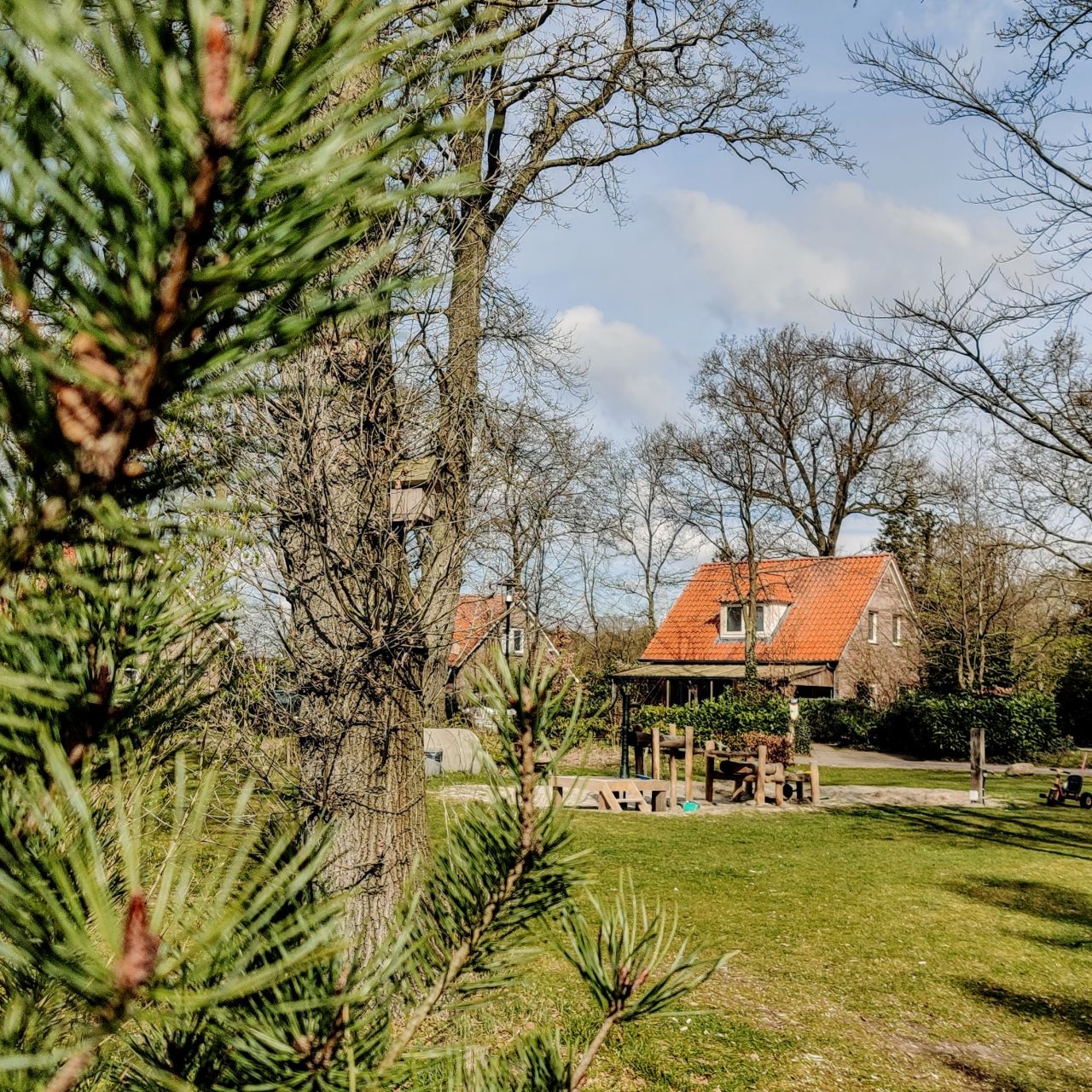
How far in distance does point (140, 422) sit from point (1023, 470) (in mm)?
11573

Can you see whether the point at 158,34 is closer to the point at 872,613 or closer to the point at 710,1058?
the point at 710,1058

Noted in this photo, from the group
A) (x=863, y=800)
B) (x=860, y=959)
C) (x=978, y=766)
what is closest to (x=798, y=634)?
(x=863, y=800)

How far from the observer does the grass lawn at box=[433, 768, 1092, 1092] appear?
5184mm

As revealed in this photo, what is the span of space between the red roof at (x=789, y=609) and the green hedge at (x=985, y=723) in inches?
171

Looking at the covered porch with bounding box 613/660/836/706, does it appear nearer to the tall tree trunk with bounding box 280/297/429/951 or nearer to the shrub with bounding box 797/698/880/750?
the shrub with bounding box 797/698/880/750

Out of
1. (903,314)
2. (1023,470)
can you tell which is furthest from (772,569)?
(903,314)

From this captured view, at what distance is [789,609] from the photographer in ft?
Answer: 108

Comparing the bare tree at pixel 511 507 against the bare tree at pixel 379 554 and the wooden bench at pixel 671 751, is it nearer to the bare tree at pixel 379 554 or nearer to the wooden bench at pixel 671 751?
the bare tree at pixel 379 554

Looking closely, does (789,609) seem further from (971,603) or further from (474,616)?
(474,616)

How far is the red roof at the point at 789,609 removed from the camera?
3119cm

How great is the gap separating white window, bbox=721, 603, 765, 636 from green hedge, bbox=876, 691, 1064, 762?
6.62 metres

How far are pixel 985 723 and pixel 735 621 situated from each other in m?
9.87

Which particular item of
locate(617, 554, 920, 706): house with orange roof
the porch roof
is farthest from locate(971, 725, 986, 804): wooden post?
locate(617, 554, 920, 706): house with orange roof

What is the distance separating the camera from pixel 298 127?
0.43 meters
